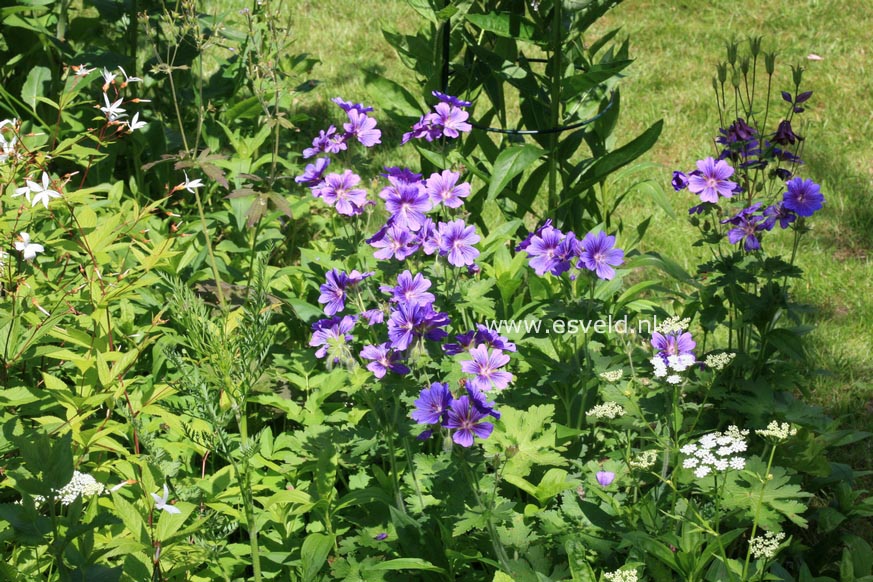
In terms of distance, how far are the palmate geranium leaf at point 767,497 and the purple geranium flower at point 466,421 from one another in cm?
59

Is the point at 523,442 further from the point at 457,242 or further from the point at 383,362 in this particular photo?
the point at 457,242

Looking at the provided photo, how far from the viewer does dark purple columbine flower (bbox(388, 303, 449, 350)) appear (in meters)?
1.71

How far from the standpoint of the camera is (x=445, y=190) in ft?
7.03

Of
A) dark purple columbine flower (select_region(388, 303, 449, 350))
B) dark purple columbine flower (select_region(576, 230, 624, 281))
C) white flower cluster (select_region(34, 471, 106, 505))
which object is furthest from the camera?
dark purple columbine flower (select_region(576, 230, 624, 281))

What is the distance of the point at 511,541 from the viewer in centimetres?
181

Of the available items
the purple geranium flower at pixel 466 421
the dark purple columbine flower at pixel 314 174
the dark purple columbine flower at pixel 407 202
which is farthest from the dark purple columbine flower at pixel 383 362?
the dark purple columbine flower at pixel 314 174

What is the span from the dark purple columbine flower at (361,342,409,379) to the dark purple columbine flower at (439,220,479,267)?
28cm

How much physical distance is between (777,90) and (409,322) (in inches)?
146

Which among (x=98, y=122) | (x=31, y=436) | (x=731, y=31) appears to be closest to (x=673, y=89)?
(x=731, y=31)

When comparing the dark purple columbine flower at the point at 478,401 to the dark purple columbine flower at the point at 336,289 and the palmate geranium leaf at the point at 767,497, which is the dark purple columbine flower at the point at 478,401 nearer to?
the dark purple columbine flower at the point at 336,289

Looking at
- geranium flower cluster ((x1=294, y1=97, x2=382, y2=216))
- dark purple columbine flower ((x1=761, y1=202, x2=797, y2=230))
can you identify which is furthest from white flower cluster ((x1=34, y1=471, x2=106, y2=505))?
dark purple columbine flower ((x1=761, y1=202, x2=797, y2=230))

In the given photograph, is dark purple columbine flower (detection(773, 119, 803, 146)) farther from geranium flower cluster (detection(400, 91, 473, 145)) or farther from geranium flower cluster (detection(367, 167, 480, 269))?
geranium flower cluster (detection(367, 167, 480, 269))

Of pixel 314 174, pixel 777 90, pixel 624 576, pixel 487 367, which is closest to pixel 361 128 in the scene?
pixel 314 174

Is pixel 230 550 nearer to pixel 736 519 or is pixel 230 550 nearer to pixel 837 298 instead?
pixel 736 519
